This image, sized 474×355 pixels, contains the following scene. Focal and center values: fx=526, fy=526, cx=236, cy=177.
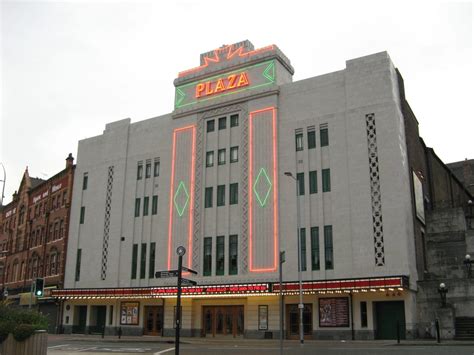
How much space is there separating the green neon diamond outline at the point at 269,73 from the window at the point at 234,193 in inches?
362

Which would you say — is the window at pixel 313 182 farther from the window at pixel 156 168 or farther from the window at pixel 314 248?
the window at pixel 156 168

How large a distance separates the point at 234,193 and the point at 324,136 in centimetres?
875

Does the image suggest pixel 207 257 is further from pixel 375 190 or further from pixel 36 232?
pixel 36 232

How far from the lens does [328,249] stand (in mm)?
37750

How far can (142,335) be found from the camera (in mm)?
45188

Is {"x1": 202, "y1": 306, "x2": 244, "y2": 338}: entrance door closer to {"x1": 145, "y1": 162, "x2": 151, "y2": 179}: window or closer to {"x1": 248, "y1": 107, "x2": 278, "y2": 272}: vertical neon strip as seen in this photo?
{"x1": 248, "y1": 107, "x2": 278, "y2": 272}: vertical neon strip

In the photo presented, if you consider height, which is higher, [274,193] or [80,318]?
[274,193]

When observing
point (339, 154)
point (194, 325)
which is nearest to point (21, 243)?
point (194, 325)

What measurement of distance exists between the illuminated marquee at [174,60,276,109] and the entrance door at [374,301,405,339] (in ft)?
64.6

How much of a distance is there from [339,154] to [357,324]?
39.9ft

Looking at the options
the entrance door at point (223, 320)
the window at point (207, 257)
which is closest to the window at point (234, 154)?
the window at point (207, 257)

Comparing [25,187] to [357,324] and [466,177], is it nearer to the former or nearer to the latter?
[357,324]

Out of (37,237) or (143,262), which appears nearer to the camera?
(143,262)

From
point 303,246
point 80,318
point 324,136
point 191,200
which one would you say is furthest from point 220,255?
point 80,318
